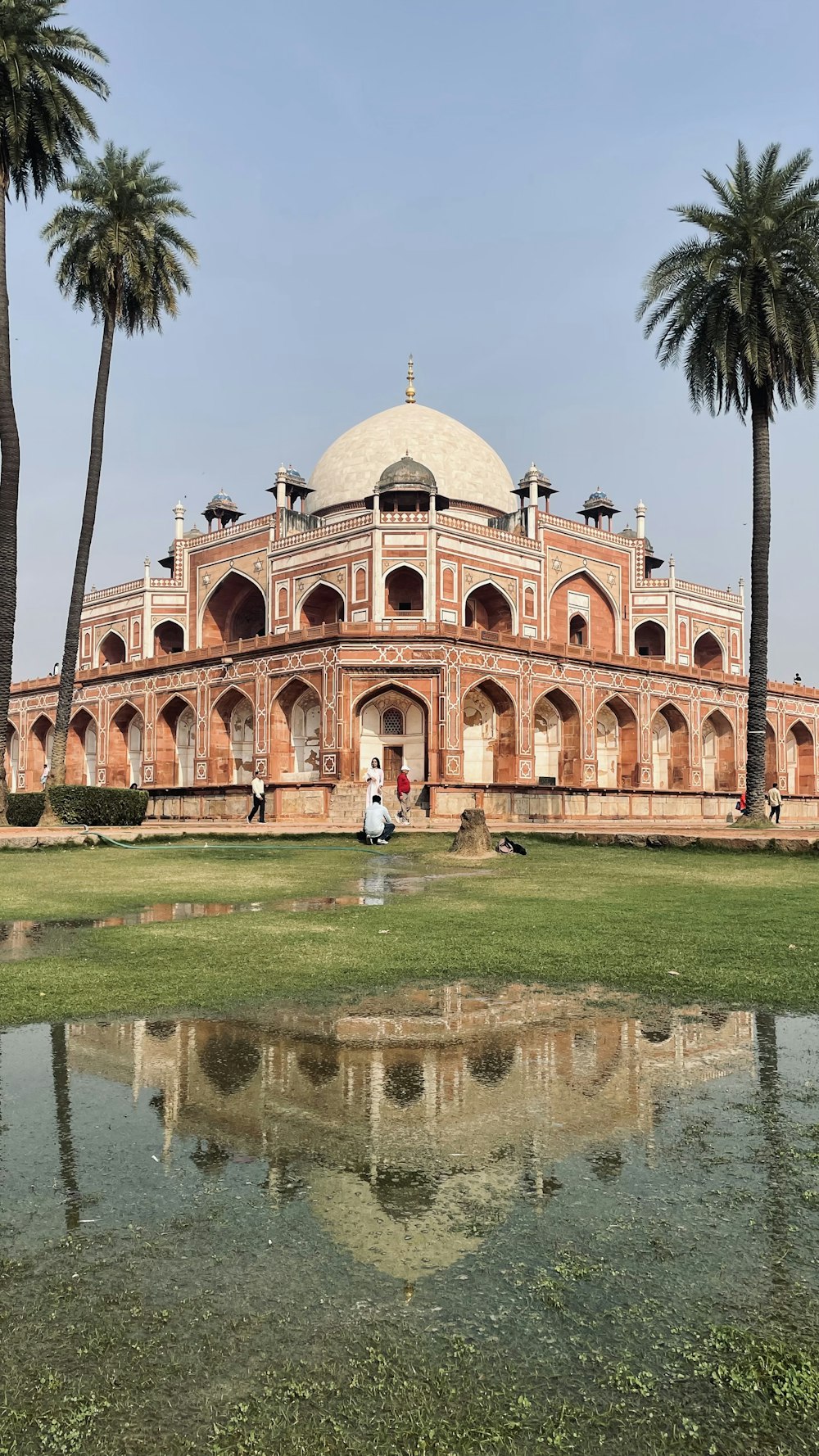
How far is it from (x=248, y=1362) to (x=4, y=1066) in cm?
213

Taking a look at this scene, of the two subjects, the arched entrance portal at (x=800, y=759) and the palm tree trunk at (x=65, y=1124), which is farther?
the arched entrance portal at (x=800, y=759)

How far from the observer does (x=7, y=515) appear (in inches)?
738

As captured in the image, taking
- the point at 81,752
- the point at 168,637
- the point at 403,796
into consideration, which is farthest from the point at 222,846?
the point at 168,637

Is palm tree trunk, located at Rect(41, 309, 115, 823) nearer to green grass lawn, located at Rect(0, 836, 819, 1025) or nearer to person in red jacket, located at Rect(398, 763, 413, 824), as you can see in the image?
person in red jacket, located at Rect(398, 763, 413, 824)

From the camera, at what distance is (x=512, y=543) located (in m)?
39.4

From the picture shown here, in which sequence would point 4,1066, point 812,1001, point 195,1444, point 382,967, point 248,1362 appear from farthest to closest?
1. point 382,967
2. point 812,1001
3. point 4,1066
4. point 248,1362
5. point 195,1444

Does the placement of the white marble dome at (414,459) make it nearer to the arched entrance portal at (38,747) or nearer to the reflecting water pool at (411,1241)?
the arched entrance portal at (38,747)

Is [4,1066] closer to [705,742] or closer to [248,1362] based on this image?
[248,1362]

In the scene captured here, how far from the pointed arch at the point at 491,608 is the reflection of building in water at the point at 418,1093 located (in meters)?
34.9

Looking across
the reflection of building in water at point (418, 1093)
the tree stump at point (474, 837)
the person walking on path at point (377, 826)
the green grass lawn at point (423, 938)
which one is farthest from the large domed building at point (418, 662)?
the reflection of building in water at point (418, 1093)

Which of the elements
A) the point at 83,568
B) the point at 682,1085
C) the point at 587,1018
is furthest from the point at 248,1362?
the point at 83,568

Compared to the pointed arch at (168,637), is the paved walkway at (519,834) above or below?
below

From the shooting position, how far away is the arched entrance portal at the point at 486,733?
3228 centimetres

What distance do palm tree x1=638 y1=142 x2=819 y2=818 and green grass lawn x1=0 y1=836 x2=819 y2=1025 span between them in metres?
10.4
